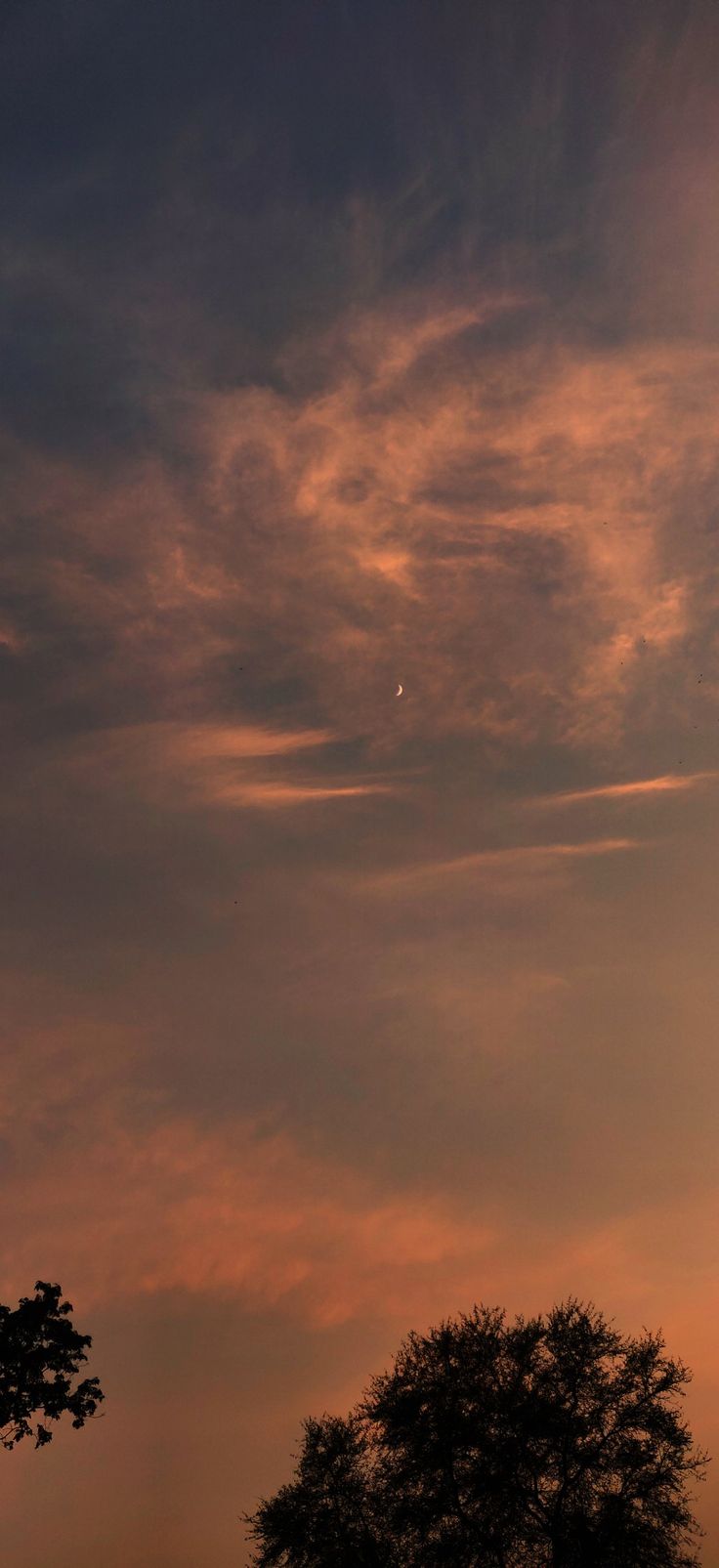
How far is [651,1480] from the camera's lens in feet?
160

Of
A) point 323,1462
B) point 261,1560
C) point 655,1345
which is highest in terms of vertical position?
point 655,1345

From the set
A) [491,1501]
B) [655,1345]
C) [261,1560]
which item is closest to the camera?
[491,1501]

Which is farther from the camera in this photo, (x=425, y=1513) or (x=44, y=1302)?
(x=44, y=1302)

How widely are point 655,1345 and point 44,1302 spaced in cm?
2880

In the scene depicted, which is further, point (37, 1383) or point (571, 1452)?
point (37, 1383)

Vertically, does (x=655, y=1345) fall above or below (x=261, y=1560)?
above

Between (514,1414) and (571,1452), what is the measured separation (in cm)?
269

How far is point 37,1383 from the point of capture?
55938mm

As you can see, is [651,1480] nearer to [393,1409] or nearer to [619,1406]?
[619,1406]

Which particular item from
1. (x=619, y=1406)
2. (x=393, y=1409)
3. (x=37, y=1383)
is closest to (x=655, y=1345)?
(x=619, y=1406)

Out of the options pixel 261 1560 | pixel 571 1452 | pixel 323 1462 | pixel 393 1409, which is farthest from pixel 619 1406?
pixel 261 1560

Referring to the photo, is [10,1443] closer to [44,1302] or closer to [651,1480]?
[44,1302]

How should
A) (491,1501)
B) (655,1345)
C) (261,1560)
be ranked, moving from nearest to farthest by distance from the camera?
(491,1501) → (655,1345) → (261,1560)

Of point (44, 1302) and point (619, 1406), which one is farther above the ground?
point (44, 1302)
